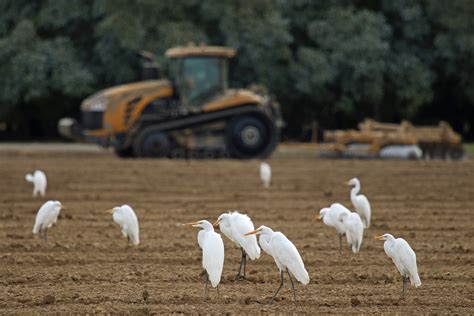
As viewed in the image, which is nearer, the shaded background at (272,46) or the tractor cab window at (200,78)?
the tractor cab window at (200,78)

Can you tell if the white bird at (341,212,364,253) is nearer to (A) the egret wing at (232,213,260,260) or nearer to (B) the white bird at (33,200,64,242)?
(A) the egret wing at (232,213,260,260)

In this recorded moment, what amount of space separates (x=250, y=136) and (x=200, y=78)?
2.16 m

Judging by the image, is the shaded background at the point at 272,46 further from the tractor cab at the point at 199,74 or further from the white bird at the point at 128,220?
the white bird at the point at 128,220

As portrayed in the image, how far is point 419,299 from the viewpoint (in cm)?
1089

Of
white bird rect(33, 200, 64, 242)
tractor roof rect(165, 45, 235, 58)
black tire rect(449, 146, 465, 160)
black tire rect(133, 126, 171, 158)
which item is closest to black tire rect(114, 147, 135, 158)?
black tire rect(133, 126, 171, 158)

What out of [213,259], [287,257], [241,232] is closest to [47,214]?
[241,232]

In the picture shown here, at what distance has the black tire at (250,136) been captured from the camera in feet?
103

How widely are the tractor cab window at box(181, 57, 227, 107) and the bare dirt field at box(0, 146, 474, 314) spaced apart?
3.20 meters

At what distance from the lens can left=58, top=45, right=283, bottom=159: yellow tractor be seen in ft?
102

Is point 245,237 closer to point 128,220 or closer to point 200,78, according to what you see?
point 128,220

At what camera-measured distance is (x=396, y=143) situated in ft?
105

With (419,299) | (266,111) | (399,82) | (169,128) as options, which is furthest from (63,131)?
(419,299)

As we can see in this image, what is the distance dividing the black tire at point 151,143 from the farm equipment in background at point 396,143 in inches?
191

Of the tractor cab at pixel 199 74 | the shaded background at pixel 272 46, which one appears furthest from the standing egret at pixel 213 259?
the shaded background at pixel 272 46
